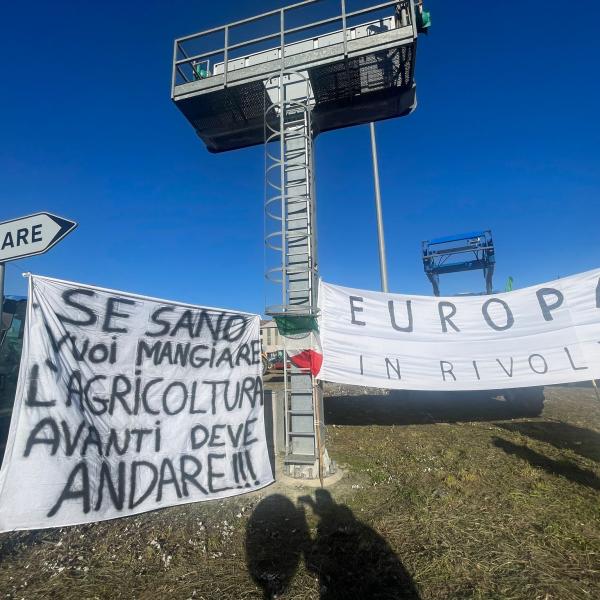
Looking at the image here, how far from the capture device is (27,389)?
3.11 metres

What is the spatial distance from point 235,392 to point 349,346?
2426mm

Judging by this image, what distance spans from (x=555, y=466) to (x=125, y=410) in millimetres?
6662

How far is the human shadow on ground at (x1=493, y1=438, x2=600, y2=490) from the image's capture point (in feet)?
16.2

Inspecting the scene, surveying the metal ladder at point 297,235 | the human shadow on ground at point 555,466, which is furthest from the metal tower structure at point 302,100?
the human shadow on ground at point 555,466

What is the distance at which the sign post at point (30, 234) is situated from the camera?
12.6 feet

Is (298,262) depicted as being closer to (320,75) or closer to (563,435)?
Answer: (320,75)

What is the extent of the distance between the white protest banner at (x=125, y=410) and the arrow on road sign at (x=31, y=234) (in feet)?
2.45

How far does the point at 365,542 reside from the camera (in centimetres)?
362

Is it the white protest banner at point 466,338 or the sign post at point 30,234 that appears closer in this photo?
the sign post at point 30,234

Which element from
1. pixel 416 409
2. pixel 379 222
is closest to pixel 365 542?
pixel 416 409

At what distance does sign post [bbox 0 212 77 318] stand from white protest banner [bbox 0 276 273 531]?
2.46ft

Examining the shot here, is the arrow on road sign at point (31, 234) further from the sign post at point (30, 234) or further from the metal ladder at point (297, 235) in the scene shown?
the metal ladder at point (297, 235)

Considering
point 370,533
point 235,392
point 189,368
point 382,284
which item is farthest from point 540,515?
point 382,284

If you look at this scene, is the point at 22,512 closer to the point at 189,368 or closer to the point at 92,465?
the point at 92,465
